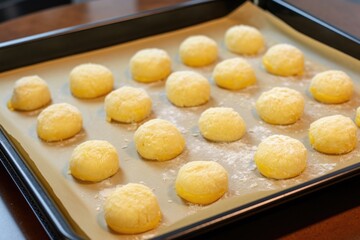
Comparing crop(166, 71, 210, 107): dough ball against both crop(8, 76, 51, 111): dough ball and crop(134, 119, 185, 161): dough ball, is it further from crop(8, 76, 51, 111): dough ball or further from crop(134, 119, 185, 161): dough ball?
crop(8, 76, 51, 111): dough ball

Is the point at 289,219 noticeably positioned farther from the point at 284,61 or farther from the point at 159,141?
the point at 284,61

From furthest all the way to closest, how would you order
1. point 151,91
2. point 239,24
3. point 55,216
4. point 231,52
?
1. point 239,24
2. point 231,52
3. point 151,91
4. point 55,216

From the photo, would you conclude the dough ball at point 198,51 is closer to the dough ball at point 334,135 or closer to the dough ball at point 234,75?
the dough ball at point 234,75

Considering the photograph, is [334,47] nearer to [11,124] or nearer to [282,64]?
[282,64]

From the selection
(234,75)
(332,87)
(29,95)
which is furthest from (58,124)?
(332,87)

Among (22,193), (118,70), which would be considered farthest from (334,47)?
(22,193)

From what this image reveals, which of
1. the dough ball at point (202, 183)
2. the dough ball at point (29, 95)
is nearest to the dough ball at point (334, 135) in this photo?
the dough ball at point (202, 183)
